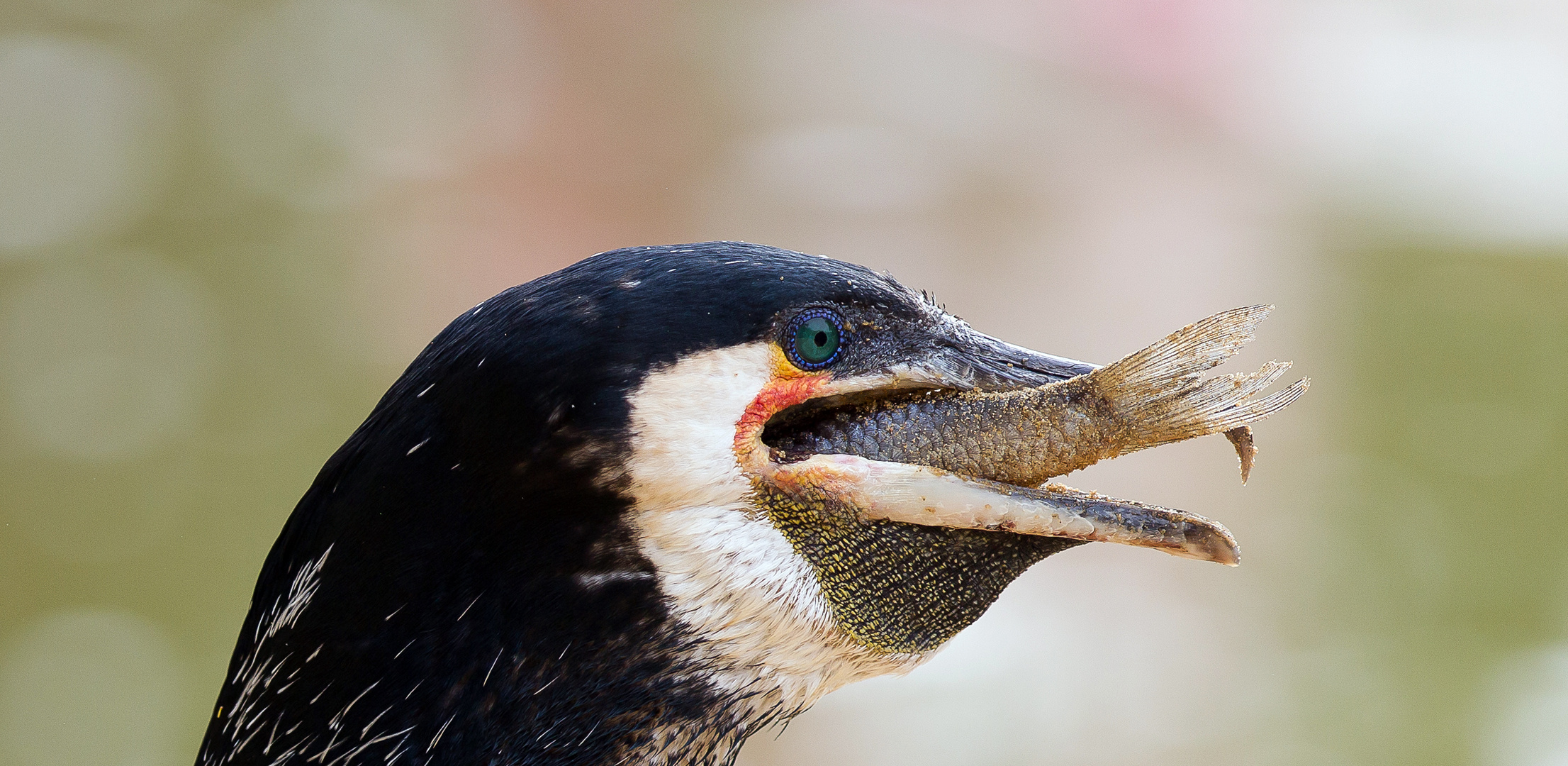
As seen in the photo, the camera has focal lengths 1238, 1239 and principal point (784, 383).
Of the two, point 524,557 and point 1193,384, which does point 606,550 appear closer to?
point 524,557

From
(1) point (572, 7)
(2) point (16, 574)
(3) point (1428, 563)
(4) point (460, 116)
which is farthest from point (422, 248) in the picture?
(3) point (1428, 563)

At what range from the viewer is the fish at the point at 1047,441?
1409mm

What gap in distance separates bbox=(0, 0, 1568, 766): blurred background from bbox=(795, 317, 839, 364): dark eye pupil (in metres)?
4.08

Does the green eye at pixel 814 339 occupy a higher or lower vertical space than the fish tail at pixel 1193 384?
higher

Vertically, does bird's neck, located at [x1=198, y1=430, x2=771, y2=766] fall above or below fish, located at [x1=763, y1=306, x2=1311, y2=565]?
below

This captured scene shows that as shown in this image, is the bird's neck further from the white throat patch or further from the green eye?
the green eye

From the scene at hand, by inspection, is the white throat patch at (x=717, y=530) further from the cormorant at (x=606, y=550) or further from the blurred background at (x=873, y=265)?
the blurred background at (x=873, y=265)

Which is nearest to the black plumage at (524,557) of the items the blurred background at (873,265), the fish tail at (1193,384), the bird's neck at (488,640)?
the bird's neck at (488,640)

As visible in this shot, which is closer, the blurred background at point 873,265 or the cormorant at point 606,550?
the cormorant at point 606,550

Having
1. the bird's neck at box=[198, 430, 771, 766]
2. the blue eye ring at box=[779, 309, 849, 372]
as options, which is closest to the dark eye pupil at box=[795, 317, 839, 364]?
the blue eye ring at box=[779, 309, 849, 372]

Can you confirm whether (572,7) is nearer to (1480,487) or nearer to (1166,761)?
(1166,761)

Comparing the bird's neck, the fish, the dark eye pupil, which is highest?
the dark eye pupil

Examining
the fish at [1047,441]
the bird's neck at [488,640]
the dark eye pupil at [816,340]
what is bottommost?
the bird's neck at [488,640]

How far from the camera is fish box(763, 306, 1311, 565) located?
1.41 metres
